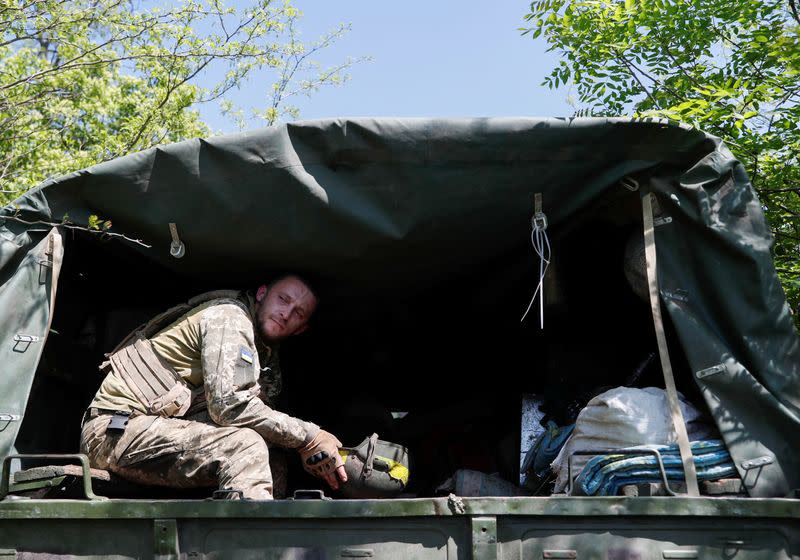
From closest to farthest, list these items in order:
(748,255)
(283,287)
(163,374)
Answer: (748,255)
(163,374)
(283,287)

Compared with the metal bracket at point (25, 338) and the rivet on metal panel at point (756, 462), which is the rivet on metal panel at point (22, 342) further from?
the rivet on metal panel at point (756, 462)

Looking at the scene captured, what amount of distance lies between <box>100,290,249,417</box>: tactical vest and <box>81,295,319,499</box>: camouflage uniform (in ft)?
0.10

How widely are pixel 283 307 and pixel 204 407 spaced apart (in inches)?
24.6

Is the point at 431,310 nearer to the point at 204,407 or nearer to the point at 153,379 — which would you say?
the point at 204,407

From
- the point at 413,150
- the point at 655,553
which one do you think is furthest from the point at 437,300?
the point at 655,553

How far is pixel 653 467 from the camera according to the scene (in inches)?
128

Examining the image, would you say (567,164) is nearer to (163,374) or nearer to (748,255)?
(748,255)

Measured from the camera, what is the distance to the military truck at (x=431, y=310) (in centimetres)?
304

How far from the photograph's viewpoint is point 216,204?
382 centimetres

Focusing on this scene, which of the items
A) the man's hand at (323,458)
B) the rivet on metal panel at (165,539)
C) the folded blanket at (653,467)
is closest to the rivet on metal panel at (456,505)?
the folded blanket at (653,467)

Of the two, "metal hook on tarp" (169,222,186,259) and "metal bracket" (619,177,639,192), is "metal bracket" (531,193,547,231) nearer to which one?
"metal bracket" (619,177,639,192)

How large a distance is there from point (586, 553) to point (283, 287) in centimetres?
206

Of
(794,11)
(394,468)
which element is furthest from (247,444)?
(794,11)

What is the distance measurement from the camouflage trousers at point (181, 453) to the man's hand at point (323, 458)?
0.30 m
